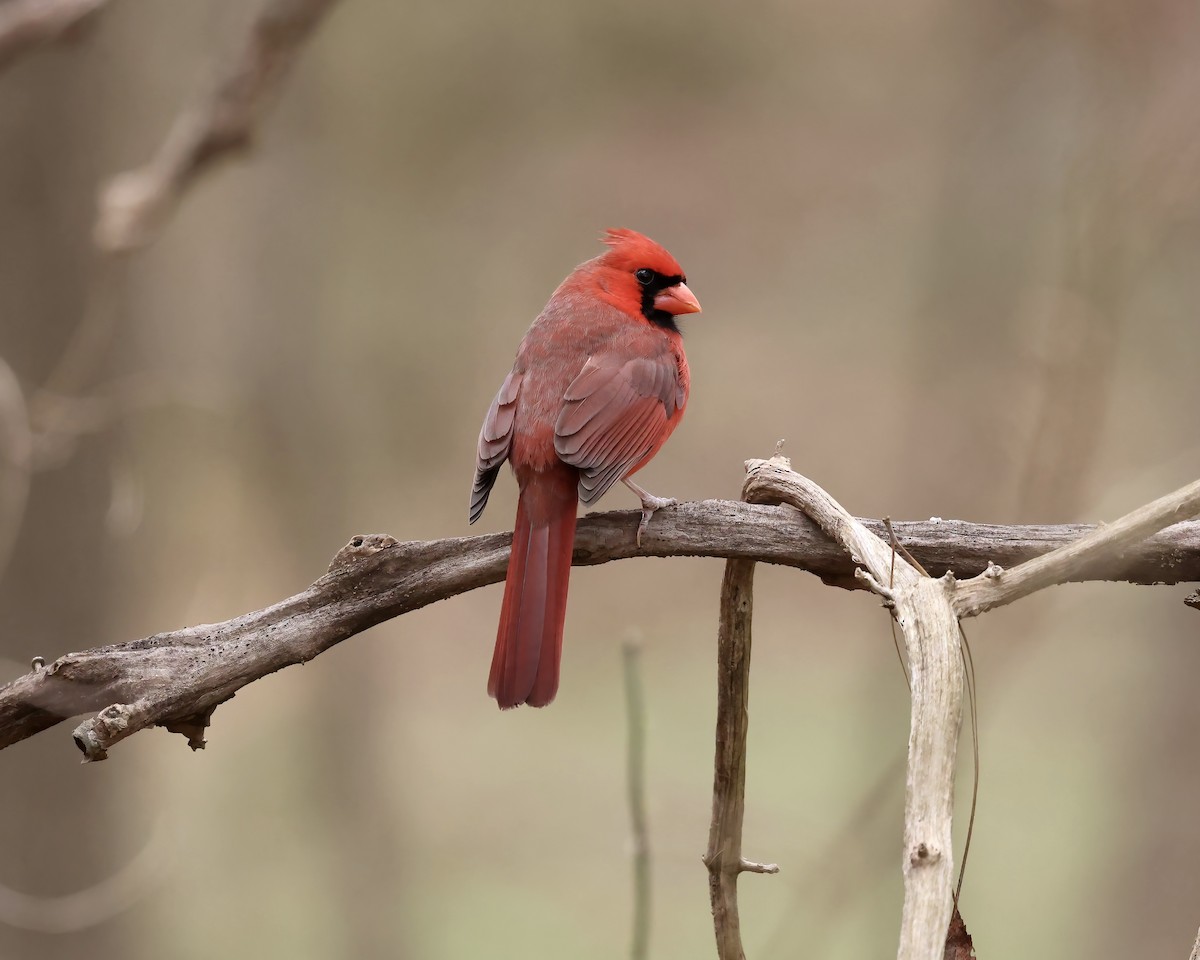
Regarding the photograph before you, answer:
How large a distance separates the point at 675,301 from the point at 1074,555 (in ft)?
6.27

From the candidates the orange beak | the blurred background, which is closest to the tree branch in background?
the blurred background

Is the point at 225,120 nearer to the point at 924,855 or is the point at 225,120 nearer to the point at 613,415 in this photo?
the point at 613,415

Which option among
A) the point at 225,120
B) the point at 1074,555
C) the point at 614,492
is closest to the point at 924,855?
the point at 1074,555

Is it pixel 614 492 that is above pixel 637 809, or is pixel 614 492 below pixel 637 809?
above

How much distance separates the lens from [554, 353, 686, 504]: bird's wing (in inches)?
98.2

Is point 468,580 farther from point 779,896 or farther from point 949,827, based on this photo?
point 779,896

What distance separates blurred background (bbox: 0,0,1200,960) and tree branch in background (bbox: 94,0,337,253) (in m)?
0.21

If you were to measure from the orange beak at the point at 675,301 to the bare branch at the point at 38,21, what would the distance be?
140 centimetres

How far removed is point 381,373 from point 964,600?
4788mm

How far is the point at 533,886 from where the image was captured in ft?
19.8

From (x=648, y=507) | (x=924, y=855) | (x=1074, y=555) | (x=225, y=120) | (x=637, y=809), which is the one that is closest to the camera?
(x=924, y=855)

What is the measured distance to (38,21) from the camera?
222 cm

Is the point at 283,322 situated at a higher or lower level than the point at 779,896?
higher

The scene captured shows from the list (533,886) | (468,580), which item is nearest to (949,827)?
(468,580)
